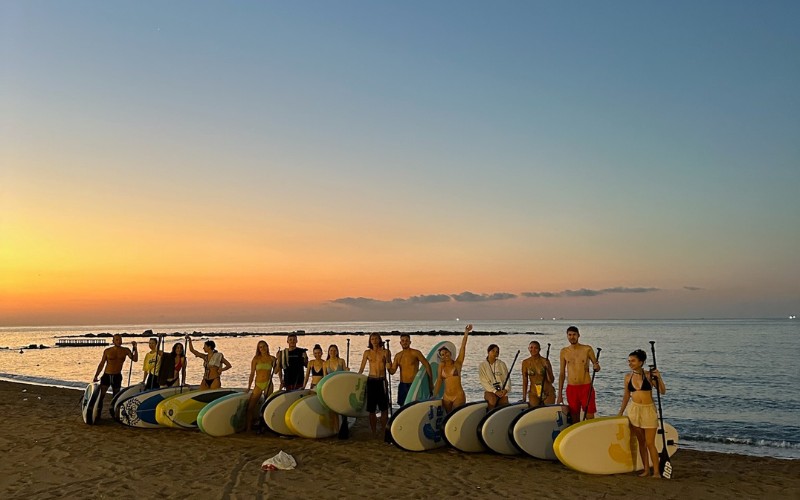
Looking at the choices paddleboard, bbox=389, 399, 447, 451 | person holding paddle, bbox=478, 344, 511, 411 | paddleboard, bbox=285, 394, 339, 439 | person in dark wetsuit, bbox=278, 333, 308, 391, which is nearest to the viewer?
paddleboard, bbox=389, 399, 447, 451

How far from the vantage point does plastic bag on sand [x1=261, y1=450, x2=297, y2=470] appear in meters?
6.91

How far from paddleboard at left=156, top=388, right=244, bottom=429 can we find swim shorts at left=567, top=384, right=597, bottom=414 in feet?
18.1

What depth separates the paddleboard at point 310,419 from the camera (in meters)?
8.77

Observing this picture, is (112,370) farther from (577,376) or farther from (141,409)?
(577,376)

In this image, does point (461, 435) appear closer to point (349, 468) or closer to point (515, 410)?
point (515, 410)

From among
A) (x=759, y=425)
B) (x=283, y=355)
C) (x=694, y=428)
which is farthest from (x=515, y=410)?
(x=759, y=425)

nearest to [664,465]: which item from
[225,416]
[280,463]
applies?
[280,463]

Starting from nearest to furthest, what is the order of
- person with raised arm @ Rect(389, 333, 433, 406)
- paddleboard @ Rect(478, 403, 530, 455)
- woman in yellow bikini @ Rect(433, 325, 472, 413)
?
1. paddleboard @ Rect(478, 403, 530, 455)
2. woman in yellow bikini @ Rect(433, 325, 472, 413)
3. person with raised arm @ Rect(389, 333, 433, 406)

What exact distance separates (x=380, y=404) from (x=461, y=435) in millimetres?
1596

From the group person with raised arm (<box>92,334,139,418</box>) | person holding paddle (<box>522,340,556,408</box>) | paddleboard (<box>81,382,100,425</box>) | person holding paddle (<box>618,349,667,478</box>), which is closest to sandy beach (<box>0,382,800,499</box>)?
person holding paddle (<box>618,349,667,478</box>)

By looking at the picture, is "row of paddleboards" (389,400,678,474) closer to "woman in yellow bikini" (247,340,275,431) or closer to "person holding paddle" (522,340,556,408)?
"person holding paddle" (522,340,556,408)

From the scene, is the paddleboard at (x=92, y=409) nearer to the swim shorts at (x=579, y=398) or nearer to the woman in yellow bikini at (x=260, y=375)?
the woman in yellow bikini at (x=260, y=375)

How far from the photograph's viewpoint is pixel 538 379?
8.23m

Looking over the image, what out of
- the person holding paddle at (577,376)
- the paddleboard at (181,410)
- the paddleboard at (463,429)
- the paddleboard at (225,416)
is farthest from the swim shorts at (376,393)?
the person holding paddle at (577,376)
